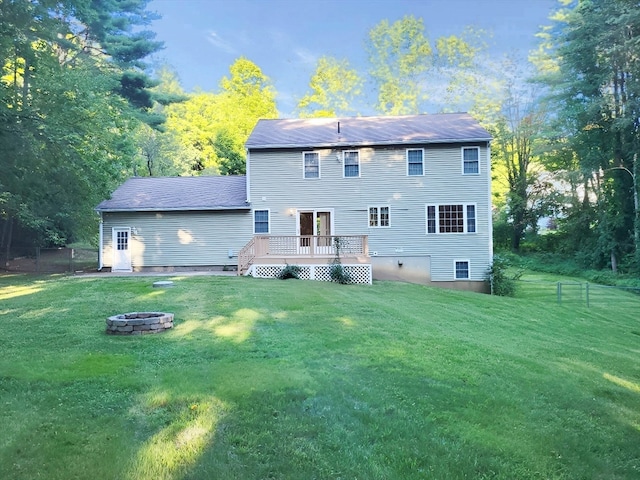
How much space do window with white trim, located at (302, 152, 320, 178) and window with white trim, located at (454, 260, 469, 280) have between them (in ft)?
22.4

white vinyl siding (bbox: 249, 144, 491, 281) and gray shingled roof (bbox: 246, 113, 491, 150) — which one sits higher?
gray shingled roof (bbox: 246, 113, 491, 150)

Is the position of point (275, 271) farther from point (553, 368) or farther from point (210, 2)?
point (210, 2)

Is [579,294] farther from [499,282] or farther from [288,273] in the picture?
[288,273]

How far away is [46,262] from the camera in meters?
20.3

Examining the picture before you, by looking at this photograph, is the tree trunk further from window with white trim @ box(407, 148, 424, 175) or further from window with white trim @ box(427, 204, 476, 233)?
window with white trim @ box(427, 204, 476, 233)

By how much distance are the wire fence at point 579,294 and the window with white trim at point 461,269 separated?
84.6 inches

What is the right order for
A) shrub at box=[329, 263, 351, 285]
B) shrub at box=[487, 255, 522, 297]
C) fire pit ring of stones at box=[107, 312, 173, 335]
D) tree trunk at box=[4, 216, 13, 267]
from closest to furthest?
1. fire pit ring of stones at box=[107, 312, 173, 335]
2. shrub at box=[329, 263, 351, 285]
3. shrub at box=[487, 255, 522, 297]
4. tree trunk at box=[4, 216, 13, 267]

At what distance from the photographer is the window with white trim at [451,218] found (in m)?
17.5

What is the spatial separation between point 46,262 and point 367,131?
16245 millimetres

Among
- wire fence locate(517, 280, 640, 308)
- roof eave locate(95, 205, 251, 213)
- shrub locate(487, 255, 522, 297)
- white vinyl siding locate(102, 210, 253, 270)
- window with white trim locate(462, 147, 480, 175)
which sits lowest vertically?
wire fence locate(517, 280, 640, 308)

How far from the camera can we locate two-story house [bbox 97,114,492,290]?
17.5 m

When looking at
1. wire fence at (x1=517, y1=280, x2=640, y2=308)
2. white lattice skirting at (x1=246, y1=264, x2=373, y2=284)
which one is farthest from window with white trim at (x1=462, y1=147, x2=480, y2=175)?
white lattice skirting at (x1=246, y1=264, x2=373, y2=284)

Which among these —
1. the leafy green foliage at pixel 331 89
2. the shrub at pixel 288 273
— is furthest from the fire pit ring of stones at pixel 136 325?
the leafy green foliage at pixel 331 89

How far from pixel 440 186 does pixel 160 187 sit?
12.5m
